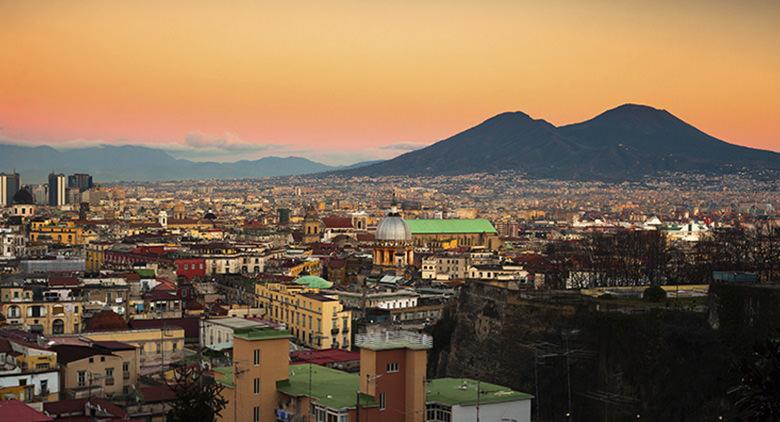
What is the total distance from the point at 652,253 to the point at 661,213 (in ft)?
453

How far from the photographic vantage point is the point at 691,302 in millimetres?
33781

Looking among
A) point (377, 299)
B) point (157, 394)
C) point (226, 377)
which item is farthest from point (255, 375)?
point (377, 299)

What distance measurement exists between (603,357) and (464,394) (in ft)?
28.3

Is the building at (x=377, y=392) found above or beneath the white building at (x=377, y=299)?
above

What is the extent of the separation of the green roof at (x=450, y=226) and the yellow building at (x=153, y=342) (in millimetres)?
72600

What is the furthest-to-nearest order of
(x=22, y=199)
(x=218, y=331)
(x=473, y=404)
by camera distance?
(x=22, y=199) < (x=218, y=331) < (x=473, y=404)

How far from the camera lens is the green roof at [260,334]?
24.1m

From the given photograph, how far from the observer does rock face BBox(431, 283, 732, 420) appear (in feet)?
102

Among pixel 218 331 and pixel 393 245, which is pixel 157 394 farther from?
pixel 393 245

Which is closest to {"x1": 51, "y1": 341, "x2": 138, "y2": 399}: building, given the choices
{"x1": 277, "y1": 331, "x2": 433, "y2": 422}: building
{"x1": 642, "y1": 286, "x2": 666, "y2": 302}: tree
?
{"x1": 277, "y1": 331, "x2": 433, "y2": 422}: building

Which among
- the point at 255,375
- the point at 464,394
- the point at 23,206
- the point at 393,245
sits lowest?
the point at 464,394

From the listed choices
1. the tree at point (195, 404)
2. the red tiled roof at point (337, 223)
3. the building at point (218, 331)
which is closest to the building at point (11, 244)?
the building at point (218, 331)

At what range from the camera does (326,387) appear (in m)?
24.9

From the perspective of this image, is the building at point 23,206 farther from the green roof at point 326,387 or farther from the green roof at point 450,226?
the green roof at point 326,387
